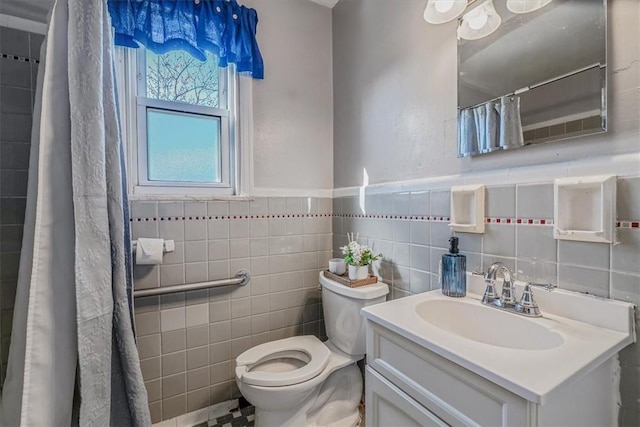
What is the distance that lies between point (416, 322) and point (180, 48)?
1.66 metres

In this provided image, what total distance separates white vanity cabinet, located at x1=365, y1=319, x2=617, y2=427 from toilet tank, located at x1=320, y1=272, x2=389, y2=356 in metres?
0.42

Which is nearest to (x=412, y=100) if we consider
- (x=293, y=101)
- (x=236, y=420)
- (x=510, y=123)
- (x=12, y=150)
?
(x=510, y=123)

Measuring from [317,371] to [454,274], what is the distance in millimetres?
742

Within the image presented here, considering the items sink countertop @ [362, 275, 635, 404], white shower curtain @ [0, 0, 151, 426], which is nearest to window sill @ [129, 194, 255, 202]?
white shower curtain @ [0, 0, 151, 426]

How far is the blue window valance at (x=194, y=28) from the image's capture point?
1.36 m

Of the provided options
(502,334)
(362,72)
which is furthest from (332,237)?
(502,334)

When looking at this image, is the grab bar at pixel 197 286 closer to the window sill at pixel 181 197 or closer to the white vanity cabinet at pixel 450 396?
the window sill at pixel 181 197

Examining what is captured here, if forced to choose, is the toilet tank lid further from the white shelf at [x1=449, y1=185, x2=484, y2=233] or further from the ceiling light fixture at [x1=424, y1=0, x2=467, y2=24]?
the ceiling light fixture at [x1=424, y1=0, x2=467, y2=24]

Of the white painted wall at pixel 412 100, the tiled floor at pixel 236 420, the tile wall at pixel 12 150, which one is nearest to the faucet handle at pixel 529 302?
the white painted wall at pixel 412 100

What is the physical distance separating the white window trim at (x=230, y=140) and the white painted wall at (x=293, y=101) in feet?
0.17

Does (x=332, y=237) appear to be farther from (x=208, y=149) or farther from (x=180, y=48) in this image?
(x=180, y=48)

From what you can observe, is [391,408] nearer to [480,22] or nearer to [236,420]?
[236,420]

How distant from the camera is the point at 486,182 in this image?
1.07 metres

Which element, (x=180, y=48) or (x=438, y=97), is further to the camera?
(x=180, y=48)
